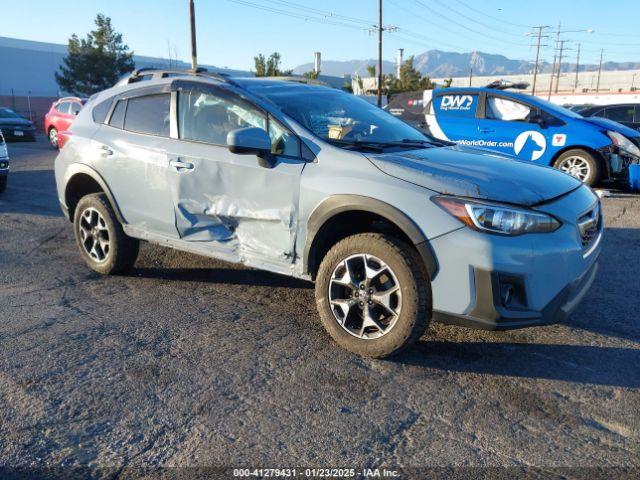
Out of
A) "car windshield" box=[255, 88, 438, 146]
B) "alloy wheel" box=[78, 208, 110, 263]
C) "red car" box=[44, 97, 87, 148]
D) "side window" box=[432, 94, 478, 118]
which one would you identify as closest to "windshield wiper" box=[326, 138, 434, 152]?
"car windshield" box=[255, 88, 438, 146]

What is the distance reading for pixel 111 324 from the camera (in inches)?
158

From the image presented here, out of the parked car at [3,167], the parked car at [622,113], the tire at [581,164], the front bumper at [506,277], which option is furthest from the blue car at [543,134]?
the parked car at [3,167]

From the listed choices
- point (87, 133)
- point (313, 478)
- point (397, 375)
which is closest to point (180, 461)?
point (313, 478)

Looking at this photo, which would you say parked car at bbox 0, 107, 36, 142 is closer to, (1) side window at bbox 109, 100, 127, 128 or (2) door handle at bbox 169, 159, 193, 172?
(1) side window at bbox 109, 100, 127, 128

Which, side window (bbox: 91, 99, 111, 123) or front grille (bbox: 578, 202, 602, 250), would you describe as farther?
side window (bbox: 91, 99, 111, 123)

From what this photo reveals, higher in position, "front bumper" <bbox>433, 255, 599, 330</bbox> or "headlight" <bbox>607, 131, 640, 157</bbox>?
"headlight" <bbox>607, 131, 640, 157</bbox>

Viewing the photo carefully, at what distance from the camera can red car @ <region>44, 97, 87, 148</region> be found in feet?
56.1

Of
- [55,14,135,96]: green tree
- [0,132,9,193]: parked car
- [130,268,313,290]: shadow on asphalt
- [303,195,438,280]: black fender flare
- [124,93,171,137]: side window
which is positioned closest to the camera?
[303,195,438,280]: black fender flare

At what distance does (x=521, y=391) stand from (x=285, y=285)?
226 cm

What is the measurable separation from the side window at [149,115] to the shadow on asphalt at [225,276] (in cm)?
131

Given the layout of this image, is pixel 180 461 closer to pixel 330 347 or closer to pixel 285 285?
pixel 330 347

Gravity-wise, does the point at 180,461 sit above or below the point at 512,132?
below

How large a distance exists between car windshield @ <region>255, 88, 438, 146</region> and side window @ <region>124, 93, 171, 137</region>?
0.91 metres

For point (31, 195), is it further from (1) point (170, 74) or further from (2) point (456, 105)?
(2) point (456, 105)
